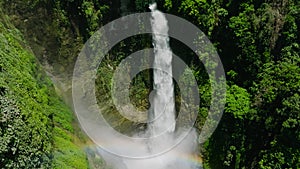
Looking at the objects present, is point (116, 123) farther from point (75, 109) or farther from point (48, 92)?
point (48, 92)

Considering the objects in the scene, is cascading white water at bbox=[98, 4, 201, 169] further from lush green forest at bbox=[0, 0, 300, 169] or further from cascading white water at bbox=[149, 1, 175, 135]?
lush green forest at bbox=[0, 0, 300, 169]

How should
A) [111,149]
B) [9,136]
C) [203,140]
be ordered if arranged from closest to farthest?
[9,136], [203,140], [111,149]

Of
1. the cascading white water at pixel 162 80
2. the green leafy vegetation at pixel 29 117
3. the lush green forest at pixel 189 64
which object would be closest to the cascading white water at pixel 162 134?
the cascading white water at pixel 162 80

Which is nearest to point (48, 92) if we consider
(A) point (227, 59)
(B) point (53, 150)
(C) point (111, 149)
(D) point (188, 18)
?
(B) point (53, 150)

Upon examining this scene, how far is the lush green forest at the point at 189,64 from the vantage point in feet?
35.0

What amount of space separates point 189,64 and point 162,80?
136 cm

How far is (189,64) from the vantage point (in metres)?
13.3

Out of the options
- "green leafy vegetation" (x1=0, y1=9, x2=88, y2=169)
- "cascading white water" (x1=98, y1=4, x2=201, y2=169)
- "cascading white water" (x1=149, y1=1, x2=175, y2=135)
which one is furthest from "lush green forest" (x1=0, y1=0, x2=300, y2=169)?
"cascading white water" (x1=98, y1=4, x2=201, y2=169)

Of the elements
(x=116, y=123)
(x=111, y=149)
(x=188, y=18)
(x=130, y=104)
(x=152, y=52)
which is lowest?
(x=111, y=149)

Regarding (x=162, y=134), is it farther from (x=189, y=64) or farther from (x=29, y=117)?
(x=29, y=117)

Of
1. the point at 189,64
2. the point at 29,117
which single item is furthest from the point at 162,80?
the point at 29,117

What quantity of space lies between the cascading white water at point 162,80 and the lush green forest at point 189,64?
30 cm

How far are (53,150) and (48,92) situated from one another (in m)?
2.65

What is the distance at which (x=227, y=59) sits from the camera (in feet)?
41.7
